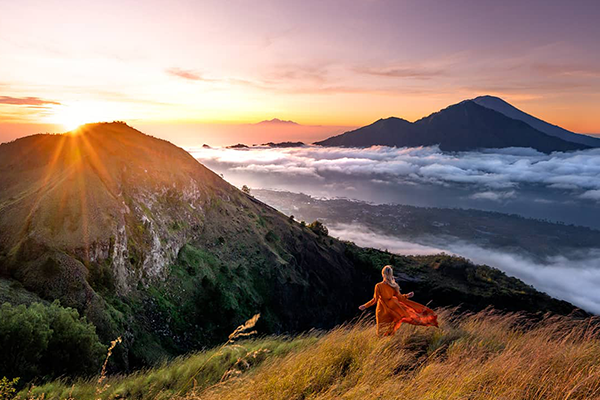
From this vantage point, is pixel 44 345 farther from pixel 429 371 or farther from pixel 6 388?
pixel 429 371

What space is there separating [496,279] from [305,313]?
263 feet

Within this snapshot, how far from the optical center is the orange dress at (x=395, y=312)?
7648mm

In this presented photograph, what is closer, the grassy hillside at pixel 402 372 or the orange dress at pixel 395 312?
the grassy hillside at pixel 402 372

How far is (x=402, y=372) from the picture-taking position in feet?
16.0

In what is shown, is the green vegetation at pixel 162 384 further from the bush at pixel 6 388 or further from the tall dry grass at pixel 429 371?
the tall dry grass at pixel 429 371

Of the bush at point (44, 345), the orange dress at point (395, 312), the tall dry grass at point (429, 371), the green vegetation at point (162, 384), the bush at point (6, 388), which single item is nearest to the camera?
the tall dry grass at point (429, 371)

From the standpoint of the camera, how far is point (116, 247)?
2628cm

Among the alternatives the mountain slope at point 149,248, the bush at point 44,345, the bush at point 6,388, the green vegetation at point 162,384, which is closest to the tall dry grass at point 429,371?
the green vegetation at point 162,384

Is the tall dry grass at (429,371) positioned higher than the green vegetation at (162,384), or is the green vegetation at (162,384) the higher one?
the tall dry grass at (429,371)

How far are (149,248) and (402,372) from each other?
31.7 meters

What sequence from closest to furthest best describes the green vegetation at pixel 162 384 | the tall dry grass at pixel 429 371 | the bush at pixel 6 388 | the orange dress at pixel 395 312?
the tall dry grass at pixel 429 371 < the bush at pixel 6 388 < the green vegetation at pixel 162 384 < the orange dress at pixel 395 312

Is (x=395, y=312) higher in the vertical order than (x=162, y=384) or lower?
higher

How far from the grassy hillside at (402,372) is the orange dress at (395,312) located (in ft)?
0.90

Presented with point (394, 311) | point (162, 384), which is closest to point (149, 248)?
point (162, 384)
